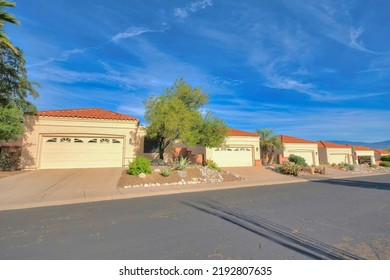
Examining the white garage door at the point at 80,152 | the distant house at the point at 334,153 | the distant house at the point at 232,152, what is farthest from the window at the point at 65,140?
the distant house at the point at 334,153

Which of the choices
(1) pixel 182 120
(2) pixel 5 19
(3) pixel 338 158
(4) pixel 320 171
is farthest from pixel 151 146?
(3) pixel 338 158

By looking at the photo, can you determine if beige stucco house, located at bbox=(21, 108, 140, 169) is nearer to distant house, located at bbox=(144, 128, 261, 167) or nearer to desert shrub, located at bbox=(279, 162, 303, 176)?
distant house, located at bbox=(144, 128, 261, 167)

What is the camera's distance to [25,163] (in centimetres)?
1594

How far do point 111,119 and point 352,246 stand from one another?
18.2m

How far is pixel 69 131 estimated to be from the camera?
17.3 meters

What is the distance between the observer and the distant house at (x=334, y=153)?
36.3 meters

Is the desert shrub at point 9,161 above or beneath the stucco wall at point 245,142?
beneath

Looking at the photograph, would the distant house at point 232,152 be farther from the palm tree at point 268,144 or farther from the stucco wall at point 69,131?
the stucco wall at point 69,131

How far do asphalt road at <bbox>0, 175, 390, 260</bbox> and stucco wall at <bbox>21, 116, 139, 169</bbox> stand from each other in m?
11.2

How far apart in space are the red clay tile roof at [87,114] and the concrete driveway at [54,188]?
5.84 m

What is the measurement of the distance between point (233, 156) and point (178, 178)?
1192 cm

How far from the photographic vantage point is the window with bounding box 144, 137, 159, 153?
20.8 metres

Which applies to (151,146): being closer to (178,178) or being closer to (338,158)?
(178,178)
